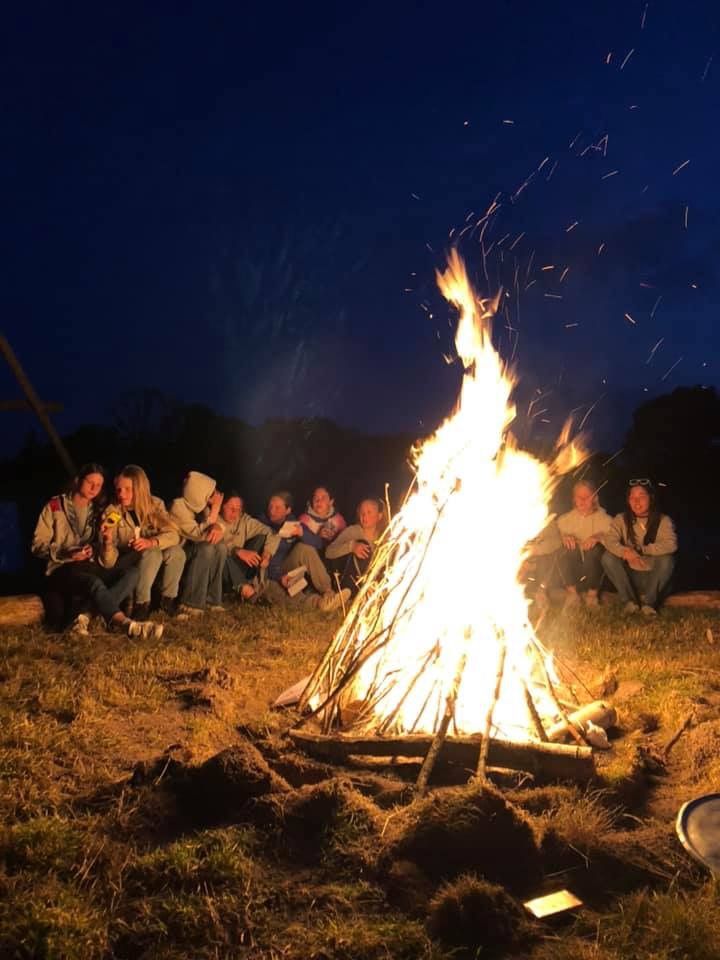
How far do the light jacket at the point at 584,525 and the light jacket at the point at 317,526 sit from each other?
8.35 ft

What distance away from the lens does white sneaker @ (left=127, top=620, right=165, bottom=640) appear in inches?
278

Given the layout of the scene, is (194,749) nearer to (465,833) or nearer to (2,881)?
(2,881)

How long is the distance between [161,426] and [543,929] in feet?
57.0

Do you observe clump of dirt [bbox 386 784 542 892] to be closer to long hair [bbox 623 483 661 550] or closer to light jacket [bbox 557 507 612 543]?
long hair [bbox 623 483 661 550]

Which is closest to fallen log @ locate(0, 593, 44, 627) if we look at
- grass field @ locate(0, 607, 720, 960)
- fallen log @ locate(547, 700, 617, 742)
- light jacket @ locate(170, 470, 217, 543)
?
light jacket @ locate(170, 470, 217, 543)

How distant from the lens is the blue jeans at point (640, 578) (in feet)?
28.2

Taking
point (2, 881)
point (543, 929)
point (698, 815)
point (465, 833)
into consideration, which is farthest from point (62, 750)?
point (698, 815)

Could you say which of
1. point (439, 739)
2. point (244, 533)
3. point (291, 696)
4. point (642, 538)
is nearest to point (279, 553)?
point (244, 533)

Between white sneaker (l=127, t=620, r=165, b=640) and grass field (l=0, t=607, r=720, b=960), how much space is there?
182 centimetres

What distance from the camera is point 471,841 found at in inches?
129

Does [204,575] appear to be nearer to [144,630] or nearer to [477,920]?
[144,630]

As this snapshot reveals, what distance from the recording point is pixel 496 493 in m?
5.16

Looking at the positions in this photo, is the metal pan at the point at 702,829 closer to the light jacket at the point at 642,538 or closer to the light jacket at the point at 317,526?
the light jacket at the point at 642,538

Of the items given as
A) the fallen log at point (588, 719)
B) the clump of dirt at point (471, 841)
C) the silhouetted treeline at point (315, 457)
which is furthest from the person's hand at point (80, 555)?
the silhouetted treeline at point (315, 457)
